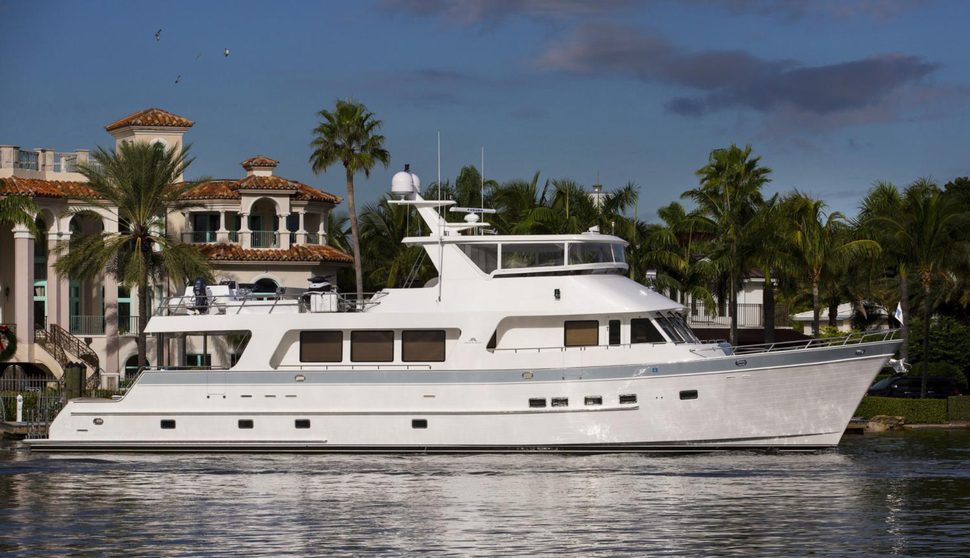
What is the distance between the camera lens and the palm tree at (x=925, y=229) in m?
48.3

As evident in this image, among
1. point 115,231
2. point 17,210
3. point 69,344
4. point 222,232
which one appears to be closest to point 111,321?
point 69,344

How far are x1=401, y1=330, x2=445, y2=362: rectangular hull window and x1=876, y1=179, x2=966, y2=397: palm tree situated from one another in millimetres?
21121

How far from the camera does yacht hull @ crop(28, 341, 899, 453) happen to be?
32094 mm

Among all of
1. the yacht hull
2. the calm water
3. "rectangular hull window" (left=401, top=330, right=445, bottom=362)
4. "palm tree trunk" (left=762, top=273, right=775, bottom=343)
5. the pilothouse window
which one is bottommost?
the calm water

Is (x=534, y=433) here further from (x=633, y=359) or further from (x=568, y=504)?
(x=568, y=504)

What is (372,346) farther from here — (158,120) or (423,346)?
(158,120)

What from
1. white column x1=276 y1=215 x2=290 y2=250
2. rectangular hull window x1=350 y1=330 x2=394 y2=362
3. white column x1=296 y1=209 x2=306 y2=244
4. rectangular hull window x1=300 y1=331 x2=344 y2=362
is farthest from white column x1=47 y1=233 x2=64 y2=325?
rectangular hull window x1=350 y1=330 x2=394 y2=362

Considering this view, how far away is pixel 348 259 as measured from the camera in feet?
188

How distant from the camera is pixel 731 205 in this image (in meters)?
50.0

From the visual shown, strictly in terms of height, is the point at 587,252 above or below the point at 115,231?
below

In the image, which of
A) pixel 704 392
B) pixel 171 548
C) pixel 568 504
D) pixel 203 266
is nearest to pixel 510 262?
pixel 704 392

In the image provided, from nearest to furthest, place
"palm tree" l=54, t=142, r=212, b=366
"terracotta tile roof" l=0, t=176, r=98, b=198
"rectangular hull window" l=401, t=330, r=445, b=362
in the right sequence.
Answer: "rectangular hull window" l=401, t=330, r=445, b=362
"palm tree" l=54, t=142, r=212, b=366
"terracotta tile roof" l=0, t=176, r=98, b=198

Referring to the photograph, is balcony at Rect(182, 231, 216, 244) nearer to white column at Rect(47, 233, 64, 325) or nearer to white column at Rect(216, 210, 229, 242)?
white column at Rect(216, 210, 229, 242)

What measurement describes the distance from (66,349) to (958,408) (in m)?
30.6
